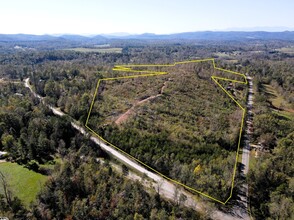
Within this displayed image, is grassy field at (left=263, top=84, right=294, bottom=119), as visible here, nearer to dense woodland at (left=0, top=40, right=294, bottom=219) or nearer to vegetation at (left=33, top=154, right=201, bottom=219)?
dense woodland at (left=0, top=40, right=294, bottom=219)

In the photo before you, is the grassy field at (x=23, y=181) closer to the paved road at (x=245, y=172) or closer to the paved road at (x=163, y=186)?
the paved road at (x=163, y=186)

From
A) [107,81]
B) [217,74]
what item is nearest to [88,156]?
[107,81]

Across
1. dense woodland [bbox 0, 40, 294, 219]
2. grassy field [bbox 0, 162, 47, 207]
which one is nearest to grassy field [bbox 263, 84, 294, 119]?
dense woodland [bbox 0, 40, 294, 219]

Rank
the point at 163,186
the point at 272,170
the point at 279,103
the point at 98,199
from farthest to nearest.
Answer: the point at 279,103, the point at 272,170, the point at 163,186, the point at 98,199

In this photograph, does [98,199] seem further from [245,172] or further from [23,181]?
[245,172]

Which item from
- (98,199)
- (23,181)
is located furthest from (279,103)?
(23,181)

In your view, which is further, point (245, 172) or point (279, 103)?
point (279, 103)
